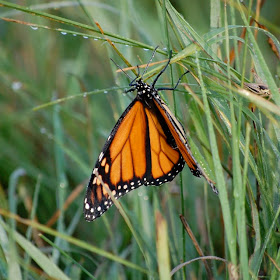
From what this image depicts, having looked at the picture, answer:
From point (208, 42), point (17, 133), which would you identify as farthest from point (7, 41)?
point (208, 42)

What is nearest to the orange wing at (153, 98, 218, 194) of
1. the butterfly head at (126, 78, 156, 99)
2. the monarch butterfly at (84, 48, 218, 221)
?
the monarch butterfly at (84, 48, 218, 221)

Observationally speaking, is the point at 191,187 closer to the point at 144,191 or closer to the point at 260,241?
the point at 144,191

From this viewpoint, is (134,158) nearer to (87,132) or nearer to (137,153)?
(137,153)

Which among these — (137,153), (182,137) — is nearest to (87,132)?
(137,153)

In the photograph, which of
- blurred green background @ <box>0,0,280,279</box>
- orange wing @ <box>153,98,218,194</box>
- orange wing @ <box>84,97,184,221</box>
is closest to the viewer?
orange wing @ <box>153,98,218,194</box>

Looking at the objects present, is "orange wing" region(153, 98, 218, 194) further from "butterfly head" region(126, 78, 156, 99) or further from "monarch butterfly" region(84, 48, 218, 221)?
"butterfly head" region(126, 78, 156, 99)

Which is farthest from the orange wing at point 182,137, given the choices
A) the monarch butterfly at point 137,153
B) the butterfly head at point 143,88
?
the butterfly head at point 143,88

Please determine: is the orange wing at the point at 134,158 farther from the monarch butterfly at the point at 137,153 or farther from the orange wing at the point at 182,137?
the orange wing at the point at 182,137
